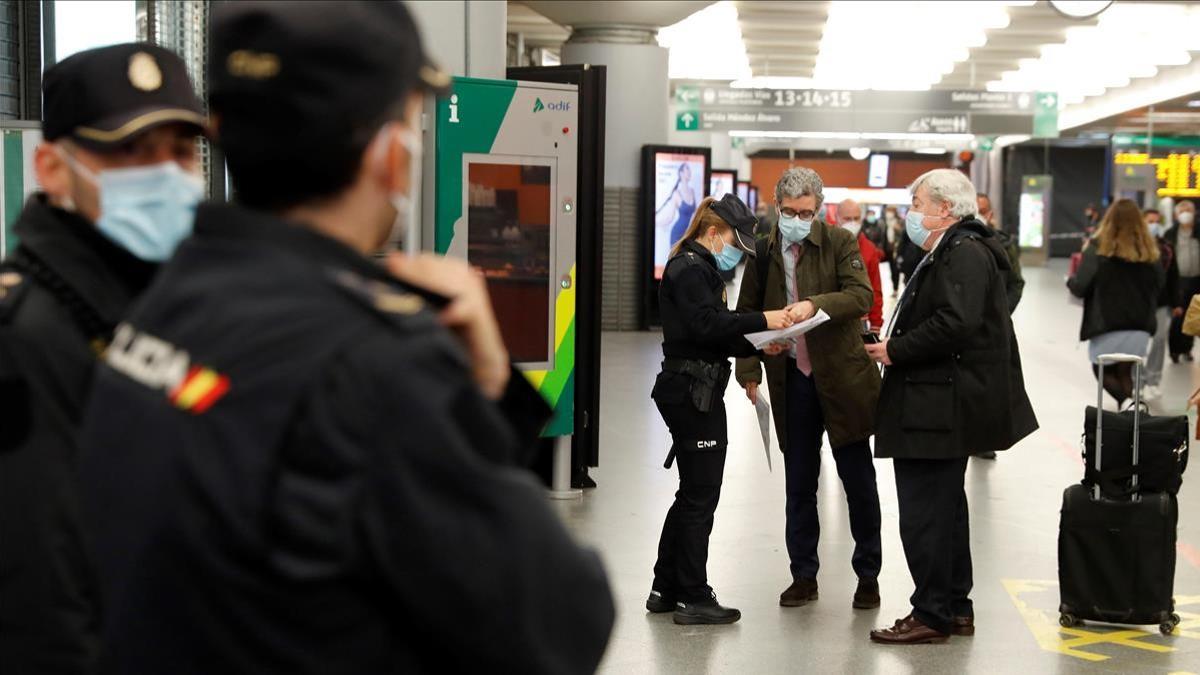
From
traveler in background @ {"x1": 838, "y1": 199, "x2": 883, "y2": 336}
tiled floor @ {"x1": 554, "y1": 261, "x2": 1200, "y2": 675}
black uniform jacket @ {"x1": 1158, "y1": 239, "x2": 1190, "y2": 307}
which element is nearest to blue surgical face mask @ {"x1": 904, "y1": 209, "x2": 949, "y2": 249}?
tiled floor @ {"x1": 554, "y1": 261, "x2": 1200, "y2": 675}

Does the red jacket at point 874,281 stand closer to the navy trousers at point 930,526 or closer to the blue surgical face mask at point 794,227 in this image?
the blue surgical face mask at point 794,227

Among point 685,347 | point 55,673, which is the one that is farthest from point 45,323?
point 685,347

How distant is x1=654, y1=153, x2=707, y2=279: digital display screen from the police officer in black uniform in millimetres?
16454

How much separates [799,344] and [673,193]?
40.4 feet

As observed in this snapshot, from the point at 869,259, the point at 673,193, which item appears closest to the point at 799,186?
the point at 869,259

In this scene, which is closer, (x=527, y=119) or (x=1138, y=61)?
(x=527, y=119)

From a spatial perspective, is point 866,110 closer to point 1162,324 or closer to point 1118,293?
point 1162,324

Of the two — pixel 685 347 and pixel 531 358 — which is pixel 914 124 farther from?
pixel 685 347

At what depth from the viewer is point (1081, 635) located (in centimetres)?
555

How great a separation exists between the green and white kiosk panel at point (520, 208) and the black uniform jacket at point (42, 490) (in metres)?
5.19

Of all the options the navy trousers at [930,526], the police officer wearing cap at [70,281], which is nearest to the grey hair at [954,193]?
the navy trousers at [930,526]

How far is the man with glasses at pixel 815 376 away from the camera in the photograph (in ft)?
18.7

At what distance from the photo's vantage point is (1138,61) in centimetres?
2598

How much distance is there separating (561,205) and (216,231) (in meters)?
6.28
